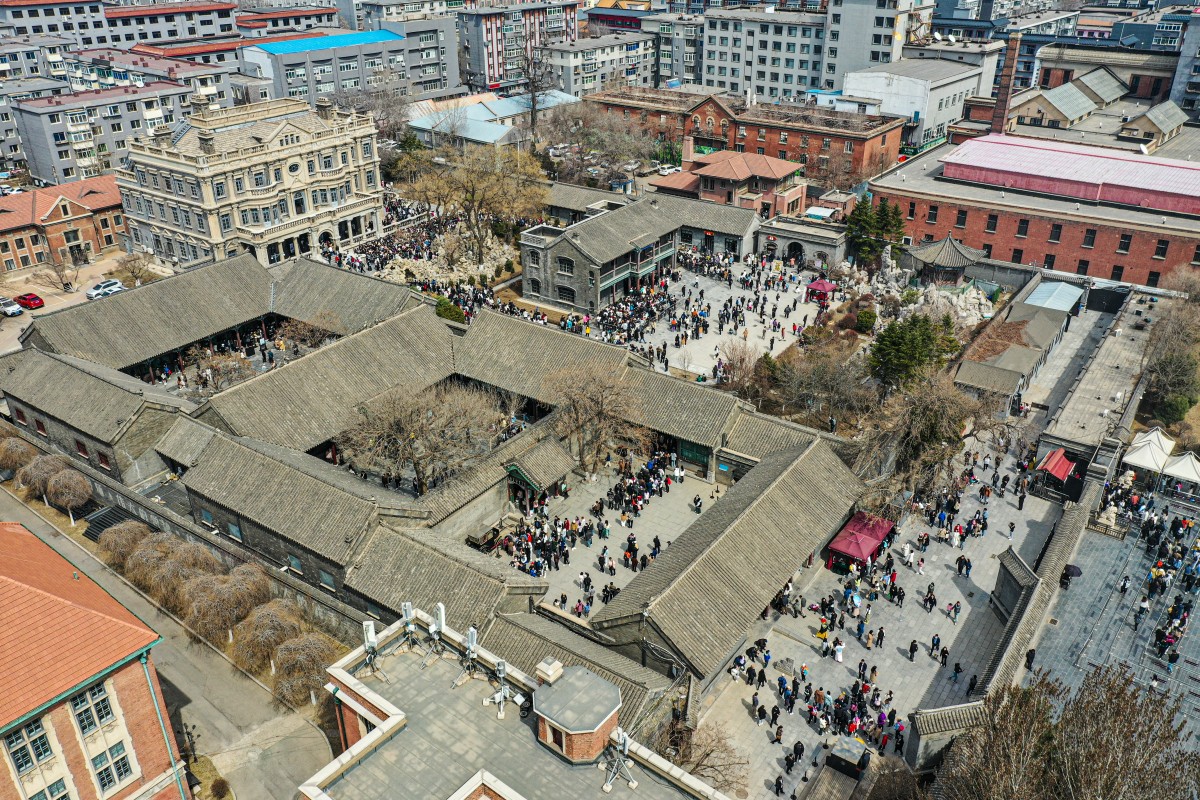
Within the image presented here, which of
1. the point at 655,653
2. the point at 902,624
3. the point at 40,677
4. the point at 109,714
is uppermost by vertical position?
the point at 40,677

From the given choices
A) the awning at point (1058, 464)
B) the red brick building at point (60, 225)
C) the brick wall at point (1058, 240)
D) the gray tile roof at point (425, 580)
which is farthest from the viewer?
the red brick building at point (60, 225)

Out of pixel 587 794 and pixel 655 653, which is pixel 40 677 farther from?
pixel 655 653

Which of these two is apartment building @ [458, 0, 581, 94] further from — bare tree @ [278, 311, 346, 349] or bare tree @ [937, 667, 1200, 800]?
bare tree @ [937, 667, 1200, 800]

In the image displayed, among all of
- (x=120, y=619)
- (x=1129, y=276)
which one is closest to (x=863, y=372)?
(x=1129, y=276)

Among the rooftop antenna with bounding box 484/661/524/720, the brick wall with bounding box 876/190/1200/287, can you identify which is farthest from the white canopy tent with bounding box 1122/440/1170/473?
the rooftop antenna with bounding box 484/661/524/720

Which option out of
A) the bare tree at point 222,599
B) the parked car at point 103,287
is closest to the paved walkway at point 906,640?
the bare tree at point 222,599

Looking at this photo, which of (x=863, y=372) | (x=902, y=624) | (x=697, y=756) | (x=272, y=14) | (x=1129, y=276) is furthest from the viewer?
(x=272, y=14)

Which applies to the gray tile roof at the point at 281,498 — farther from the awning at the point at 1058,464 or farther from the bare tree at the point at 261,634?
the awning at the point at 1058,464
